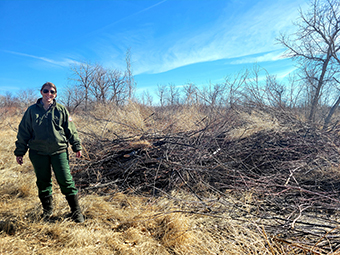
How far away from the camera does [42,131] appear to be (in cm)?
219

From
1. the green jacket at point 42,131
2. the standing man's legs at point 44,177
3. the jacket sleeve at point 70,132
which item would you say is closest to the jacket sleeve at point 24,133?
the green jacket at point 42,131

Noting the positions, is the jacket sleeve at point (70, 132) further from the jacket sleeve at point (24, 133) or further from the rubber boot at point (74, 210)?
the rubber boot at point (74, 210)

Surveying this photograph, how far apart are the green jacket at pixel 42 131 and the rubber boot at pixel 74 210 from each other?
0.59 metres

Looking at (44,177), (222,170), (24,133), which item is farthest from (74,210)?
(222,170)

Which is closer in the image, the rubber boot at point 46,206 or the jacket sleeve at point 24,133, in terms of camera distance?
the jacket sleeve at point 24,133

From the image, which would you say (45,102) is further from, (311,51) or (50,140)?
(311,51)

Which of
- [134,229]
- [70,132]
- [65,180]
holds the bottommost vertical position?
[134,229]

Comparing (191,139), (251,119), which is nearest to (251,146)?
(191,139)

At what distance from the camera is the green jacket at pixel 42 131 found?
220 centimetres

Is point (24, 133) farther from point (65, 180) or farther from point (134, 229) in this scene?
point (134, 229)

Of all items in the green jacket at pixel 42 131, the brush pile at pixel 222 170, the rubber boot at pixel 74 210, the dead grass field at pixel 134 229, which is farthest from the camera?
the brush pile at pixel 222 170

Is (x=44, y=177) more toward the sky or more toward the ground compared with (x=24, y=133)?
more toward the ground

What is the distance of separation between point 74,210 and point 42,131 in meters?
1.03

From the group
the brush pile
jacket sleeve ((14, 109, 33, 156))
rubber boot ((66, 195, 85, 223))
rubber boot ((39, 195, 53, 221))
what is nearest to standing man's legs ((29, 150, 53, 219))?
rubber boot ((39, 195, 53, 221))
